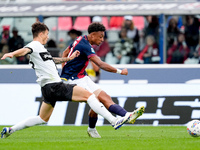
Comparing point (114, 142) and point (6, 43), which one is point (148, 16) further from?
point (114, 142)

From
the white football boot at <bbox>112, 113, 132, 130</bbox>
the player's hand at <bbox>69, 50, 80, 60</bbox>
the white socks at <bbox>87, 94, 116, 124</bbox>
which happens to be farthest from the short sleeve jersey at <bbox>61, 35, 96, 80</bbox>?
the white football boot at <bbox>112, 113, 132, 130</bbox>

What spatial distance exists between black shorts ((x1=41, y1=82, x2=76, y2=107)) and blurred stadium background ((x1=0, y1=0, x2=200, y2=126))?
14.2 feet

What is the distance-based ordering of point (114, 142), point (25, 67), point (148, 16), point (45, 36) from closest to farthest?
point (114, 142) → point (45, 36) → point (25, 67) → point (148, 16)

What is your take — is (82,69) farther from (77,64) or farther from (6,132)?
(6,132)

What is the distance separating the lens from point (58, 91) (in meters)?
8.27

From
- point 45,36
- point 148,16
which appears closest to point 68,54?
point 45,36

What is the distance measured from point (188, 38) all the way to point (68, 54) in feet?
23.2

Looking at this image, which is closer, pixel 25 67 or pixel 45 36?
pixel 45 36

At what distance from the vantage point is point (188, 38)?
1553 cm

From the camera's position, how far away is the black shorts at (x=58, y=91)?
8.24 metres

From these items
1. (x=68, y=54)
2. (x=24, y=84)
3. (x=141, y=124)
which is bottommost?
(x=141, y=124)

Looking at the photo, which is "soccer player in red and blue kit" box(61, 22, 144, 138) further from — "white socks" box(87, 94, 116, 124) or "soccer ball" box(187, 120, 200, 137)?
"soccer ball" box(187, 120, 200, 137)

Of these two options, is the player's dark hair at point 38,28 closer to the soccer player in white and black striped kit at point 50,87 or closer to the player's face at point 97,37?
the soccer player in white and black striped kit at point 50,87

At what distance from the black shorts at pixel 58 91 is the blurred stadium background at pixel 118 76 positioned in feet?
14.2
